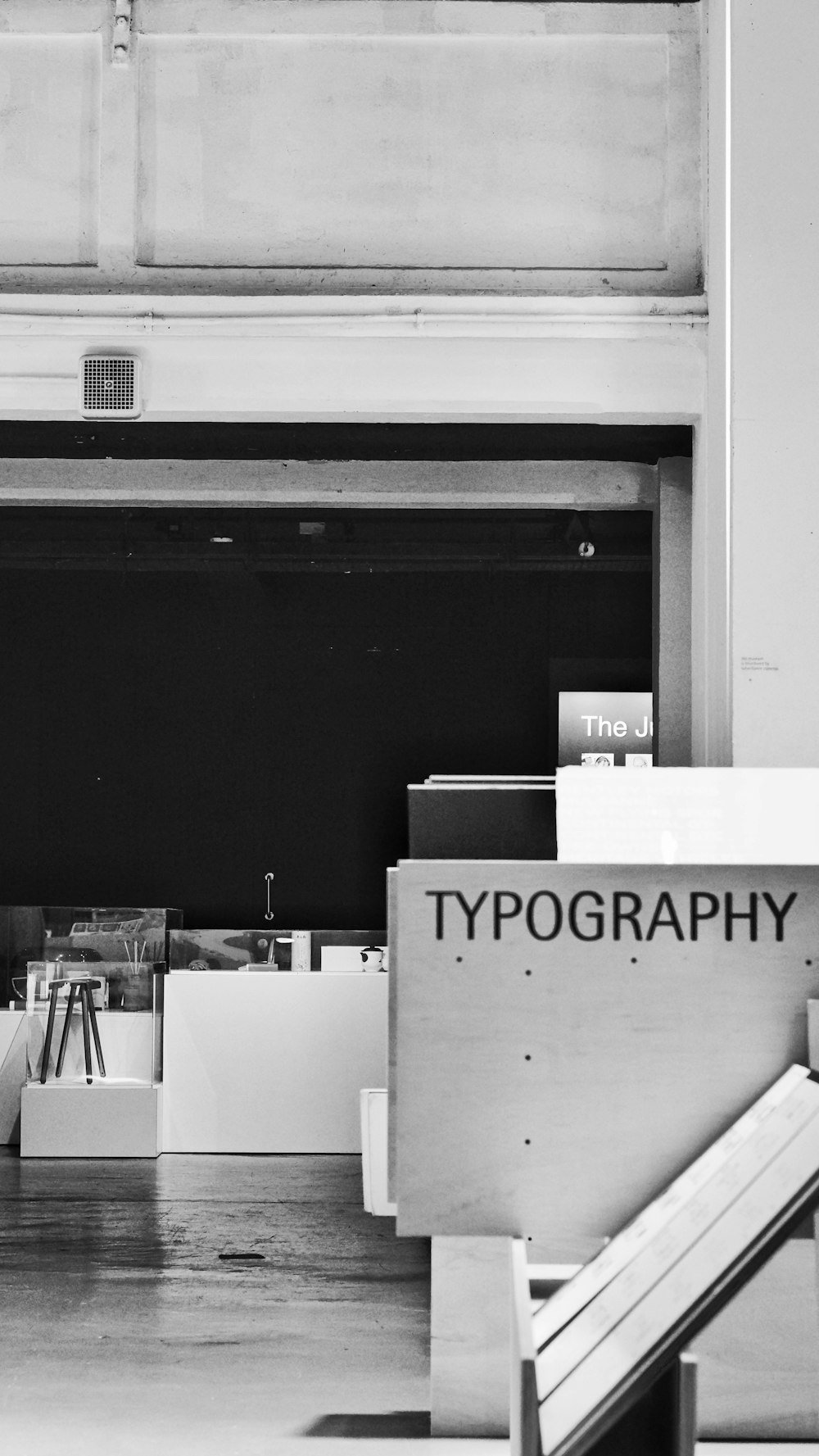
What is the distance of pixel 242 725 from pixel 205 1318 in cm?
607

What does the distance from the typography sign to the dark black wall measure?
432cm

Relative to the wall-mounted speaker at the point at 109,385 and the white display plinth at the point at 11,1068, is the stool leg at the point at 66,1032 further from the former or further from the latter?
the wall-mounted speaker at the point at 109,385

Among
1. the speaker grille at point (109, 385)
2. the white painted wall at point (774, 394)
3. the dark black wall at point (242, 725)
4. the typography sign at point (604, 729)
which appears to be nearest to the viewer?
the white painted wall at point (774, 394)

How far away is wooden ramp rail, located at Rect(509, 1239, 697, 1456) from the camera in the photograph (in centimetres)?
167

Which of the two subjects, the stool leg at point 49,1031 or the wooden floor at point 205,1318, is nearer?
the wooden floor at point 205,1318

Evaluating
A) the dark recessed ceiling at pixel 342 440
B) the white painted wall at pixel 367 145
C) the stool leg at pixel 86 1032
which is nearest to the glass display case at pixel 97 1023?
the stool leg at pixel 86 1032

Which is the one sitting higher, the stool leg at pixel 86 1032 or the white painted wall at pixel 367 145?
the white painted wall at pixel 367 145

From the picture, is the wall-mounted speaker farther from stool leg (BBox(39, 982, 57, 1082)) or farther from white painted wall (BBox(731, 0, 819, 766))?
stool leg (BBox(39, 982, 57, 1082))

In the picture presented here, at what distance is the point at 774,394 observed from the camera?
4.23 m

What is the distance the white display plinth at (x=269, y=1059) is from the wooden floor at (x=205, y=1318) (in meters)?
0.78

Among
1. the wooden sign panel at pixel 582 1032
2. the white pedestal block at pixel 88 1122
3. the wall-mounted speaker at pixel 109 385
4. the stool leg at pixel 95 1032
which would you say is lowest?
the white pedestal block at pixel 88 1122

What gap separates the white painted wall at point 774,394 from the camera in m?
4.22

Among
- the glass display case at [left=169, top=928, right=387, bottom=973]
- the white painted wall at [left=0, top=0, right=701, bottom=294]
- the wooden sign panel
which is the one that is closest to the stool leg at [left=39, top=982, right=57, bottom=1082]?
the glass display case at [left=169, top=928, right=387, bottom=973]

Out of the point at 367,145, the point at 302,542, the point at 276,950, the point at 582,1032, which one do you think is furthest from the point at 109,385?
the point at 302,542
